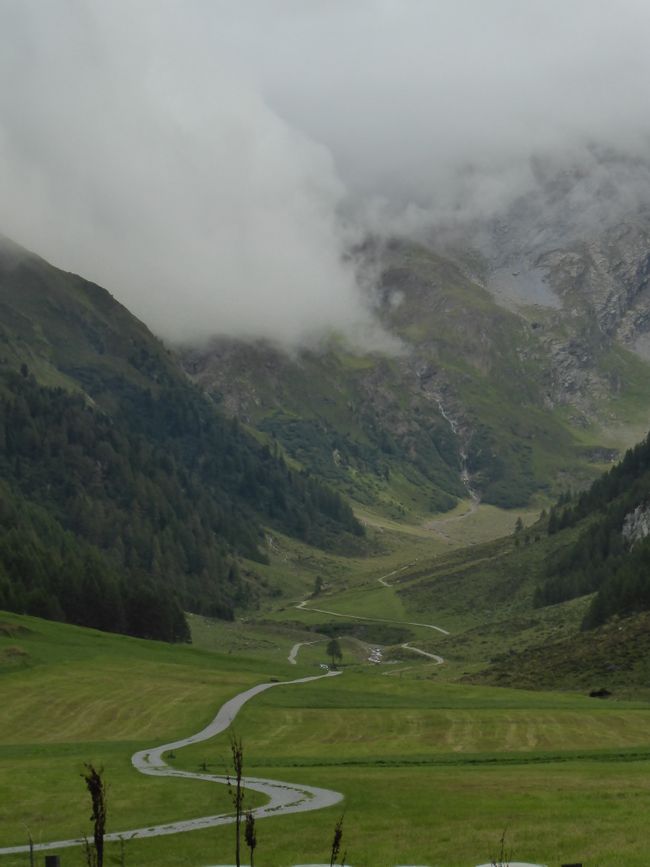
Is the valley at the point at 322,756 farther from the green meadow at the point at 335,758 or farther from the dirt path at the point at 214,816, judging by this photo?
the dirt path at the point at 214,816

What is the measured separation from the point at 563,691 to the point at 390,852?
329 ft

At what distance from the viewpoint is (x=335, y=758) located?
7831 centimetres

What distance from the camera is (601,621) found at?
580 feet

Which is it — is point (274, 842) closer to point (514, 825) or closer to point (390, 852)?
point (390, 852)

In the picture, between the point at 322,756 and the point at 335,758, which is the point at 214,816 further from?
the point at 322,756

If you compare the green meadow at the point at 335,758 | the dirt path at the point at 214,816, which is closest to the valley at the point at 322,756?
the green meadow at the point at 335,758

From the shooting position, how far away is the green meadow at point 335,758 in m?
41.6

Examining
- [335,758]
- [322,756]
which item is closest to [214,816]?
[335,758]

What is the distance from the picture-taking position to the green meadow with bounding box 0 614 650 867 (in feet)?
136

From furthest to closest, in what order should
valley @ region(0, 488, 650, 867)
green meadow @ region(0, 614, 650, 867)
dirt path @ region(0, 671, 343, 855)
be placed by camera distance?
dirt path @ region(0, 671, 343, 855), valley @ region(0, 488, 650, 867), green meadow @ region(0, 614, 650, 867)

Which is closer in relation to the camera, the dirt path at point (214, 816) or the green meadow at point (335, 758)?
the green meadow at point (335, 758)

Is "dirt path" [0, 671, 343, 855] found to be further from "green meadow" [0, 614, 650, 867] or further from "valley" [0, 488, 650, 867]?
"green meadow" [0, 614, 650, 867]

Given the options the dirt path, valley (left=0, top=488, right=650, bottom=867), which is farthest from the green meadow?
the dirt path

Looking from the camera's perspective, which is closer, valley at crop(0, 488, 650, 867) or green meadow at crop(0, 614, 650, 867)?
green meadow at crop(0, 614, 650, 867)
